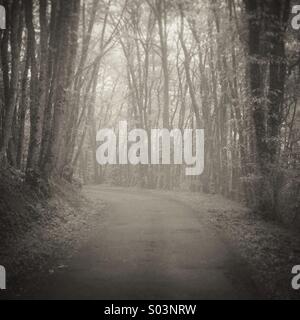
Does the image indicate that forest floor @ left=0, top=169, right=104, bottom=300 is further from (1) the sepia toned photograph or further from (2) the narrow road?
(2) the narrow road

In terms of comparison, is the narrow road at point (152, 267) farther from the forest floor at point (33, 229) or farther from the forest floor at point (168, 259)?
the forest floor at point (33, 229)

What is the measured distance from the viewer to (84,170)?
139 feet

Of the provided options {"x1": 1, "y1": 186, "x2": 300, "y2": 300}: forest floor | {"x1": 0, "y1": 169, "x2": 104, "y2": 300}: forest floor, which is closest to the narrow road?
A: {"x1": 1, "y1": 186, "x2": 300, "y2": 300}: forest floor

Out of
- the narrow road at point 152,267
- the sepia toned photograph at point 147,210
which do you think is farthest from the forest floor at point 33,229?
the narrow road at point 152,267

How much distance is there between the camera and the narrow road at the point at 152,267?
21.2 feet

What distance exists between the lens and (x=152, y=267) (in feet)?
25.5

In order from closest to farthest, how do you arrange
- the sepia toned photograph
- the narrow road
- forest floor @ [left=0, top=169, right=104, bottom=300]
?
the narrow road → the sepia toned photograph → forest floor @ [left=0, top=169, right=104, bottom=300]

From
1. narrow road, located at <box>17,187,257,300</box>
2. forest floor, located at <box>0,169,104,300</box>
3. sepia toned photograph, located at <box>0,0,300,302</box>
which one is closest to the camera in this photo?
narrow road, located at <box>17,187,257,300</box>

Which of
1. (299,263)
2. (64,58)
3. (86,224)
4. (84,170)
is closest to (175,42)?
(84,170)

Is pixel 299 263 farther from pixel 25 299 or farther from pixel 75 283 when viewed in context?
pixel 25 299

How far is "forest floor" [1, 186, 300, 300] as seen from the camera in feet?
21.5

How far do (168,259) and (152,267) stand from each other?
0.68 m
